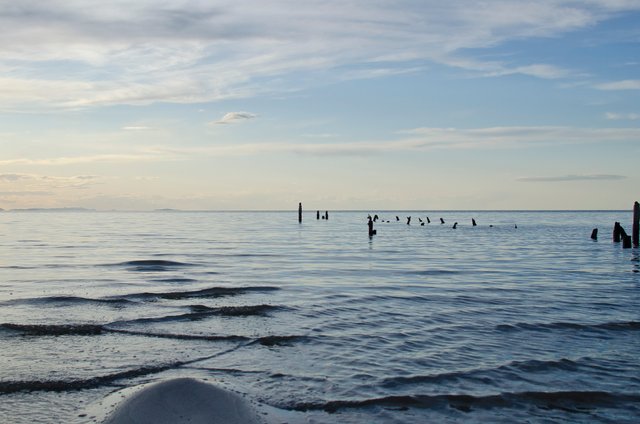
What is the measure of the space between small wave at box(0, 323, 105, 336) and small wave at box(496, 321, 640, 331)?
26.6 ft

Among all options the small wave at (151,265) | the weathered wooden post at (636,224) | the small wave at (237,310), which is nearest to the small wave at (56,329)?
the small wave at (237,310)

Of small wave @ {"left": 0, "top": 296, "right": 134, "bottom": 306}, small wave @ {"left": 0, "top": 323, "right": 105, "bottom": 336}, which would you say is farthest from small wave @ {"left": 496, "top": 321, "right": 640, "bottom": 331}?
small wave @ {"left": 0, "top": 296, "right": 134, "bottom": 306}

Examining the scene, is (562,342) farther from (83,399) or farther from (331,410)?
(83,399)

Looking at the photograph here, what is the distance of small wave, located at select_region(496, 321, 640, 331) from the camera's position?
1211 cm

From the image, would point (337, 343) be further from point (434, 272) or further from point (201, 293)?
point (434, 272)

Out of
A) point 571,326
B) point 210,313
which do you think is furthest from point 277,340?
point 571,326

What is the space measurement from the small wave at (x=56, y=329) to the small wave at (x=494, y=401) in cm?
566

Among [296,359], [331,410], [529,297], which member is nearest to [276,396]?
[331,410]

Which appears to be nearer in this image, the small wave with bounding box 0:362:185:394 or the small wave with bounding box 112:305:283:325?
the small wave with bounding box 0:362:185:394

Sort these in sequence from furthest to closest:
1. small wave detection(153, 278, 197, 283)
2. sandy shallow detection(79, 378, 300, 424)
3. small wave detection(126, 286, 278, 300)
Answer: small wave detection(153, 278, 197, 283) < small wave detection(126, 286, 278, 300) < sandy shallow detection(79, 378, 300, 424)

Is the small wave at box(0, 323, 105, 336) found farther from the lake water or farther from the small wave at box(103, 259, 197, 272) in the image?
the small wave at box(103, 259, 197, 272)

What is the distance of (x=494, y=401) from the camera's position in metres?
7.55

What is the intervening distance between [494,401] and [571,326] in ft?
18.8

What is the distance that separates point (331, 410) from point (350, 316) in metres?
6.35
